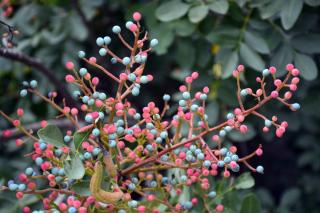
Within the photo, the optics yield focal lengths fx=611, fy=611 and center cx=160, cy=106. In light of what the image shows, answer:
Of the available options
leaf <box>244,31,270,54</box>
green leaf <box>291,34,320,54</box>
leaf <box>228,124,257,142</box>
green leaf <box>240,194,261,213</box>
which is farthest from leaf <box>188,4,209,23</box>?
green leaf <box>240,194,261,213</box>

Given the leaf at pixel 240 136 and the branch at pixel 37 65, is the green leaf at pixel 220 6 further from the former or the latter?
the branch at pixel 37 65

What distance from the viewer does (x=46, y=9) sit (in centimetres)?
195

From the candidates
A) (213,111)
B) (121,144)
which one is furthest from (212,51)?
(121,144)

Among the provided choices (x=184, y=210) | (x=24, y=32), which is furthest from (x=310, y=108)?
(x=24, y=32)

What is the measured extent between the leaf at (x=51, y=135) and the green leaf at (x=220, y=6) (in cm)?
64

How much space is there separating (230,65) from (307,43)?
0.21 metres

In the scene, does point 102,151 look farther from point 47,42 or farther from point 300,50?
point 47,42

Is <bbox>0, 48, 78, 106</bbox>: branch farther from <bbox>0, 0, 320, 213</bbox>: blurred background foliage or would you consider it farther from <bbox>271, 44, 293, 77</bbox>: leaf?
<bbox>271, 44, 293, 77</bbox>: leaf

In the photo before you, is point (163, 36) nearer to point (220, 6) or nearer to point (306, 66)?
point (220, 6)

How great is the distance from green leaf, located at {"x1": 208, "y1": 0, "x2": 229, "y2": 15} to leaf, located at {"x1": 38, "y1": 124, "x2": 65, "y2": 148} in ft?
2.09

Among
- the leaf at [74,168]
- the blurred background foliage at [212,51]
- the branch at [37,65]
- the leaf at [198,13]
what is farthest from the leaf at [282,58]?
the leaf at [74,168]

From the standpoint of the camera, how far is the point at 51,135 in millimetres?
1076

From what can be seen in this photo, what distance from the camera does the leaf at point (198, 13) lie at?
157 centimetres

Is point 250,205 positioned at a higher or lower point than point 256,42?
A: lower
